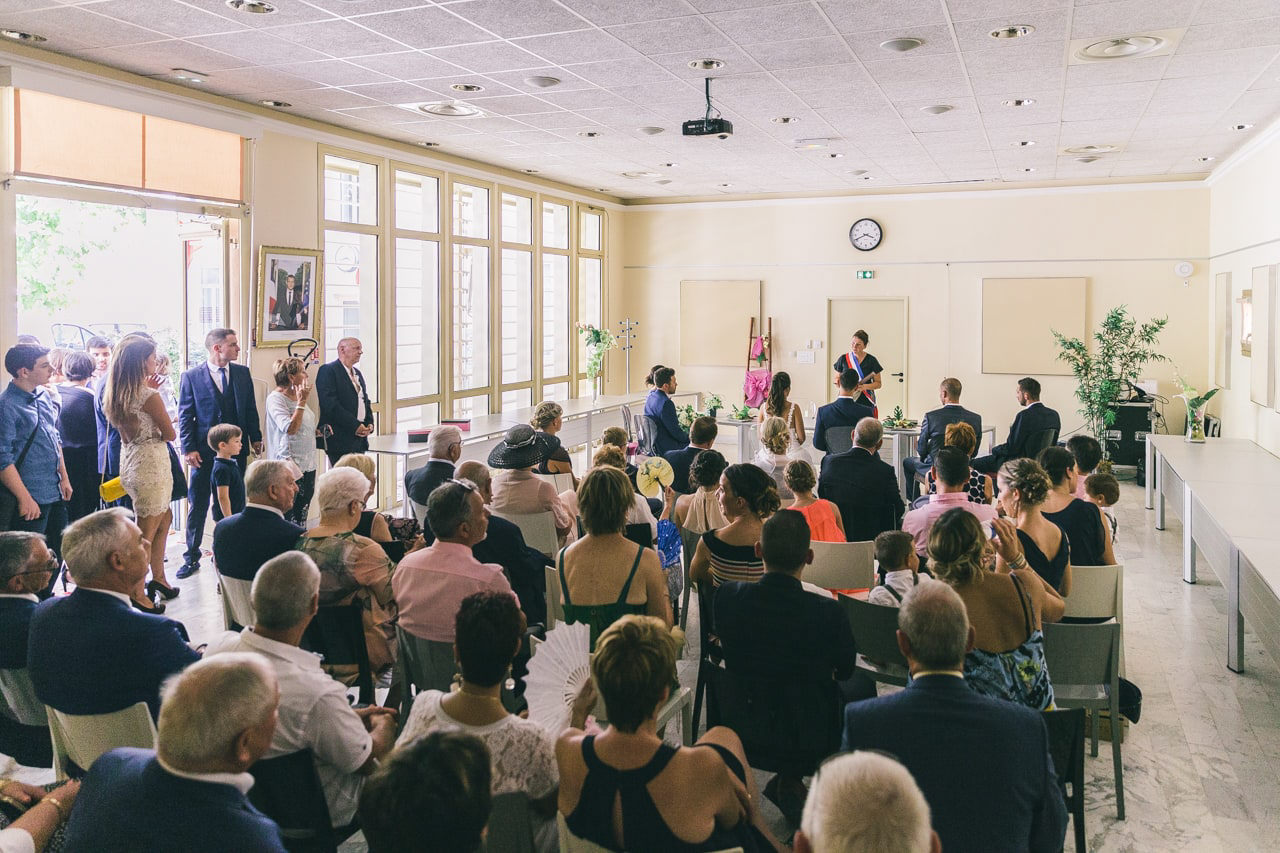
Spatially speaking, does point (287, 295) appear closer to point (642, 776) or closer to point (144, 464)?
point (144, 464)

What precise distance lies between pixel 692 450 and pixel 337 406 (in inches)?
125

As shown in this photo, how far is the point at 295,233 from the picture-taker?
827 centimetres

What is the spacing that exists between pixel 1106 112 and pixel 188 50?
6939mm

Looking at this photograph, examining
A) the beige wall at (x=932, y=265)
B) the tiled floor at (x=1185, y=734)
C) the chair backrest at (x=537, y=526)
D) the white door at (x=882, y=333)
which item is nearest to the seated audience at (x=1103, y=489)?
the tiled floor at (x=1185, y=734)

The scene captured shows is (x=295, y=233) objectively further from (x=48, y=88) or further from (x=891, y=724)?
(x=891, y=724)

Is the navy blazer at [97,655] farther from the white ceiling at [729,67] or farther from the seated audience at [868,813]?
the white ceiling at [729,67]

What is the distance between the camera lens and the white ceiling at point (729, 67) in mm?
5121

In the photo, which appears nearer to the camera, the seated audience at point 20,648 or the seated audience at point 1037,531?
the seated audience at point 20,648

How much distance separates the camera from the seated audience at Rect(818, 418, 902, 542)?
18.2ft

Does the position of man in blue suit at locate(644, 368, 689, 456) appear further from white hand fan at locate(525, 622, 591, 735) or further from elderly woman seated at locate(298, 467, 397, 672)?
white hand fan at locate(525, 622, 591, 735)

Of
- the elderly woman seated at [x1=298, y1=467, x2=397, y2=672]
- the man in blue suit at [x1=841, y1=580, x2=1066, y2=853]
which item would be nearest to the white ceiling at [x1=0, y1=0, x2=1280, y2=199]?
the elderly woman seated at [x1=298, y1=467, x2=397, y2=672]

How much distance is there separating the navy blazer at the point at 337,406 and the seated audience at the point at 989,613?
5.96 m

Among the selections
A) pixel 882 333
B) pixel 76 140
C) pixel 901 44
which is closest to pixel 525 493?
pixel 901 44

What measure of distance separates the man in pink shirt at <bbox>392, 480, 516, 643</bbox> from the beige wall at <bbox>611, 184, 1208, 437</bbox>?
35.7 ft
